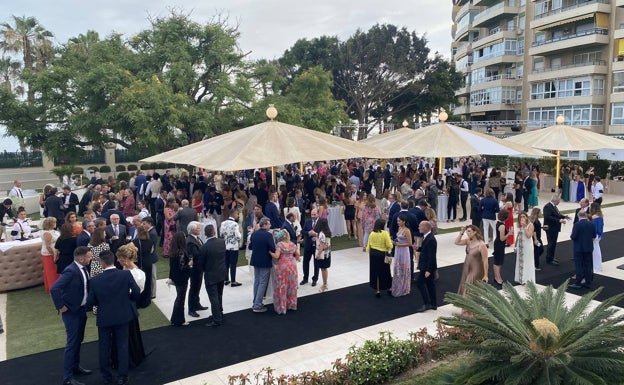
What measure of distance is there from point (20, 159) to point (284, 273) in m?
30.3

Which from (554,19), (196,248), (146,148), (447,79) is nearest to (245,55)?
(146,148)

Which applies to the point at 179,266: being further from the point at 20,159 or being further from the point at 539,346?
the point at 20,159

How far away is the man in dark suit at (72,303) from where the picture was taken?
5.82 metres

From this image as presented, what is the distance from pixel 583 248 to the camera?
31.2 feet

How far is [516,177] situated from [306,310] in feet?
45.2

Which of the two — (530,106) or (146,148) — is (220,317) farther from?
(530,106)

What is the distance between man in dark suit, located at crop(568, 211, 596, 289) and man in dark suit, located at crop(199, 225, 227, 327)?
699 centimetres

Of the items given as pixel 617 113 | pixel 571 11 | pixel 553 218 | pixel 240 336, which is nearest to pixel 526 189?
pixel 553 218

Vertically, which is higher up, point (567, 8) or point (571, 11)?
point (567, 8)

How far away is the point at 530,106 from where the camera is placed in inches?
1843

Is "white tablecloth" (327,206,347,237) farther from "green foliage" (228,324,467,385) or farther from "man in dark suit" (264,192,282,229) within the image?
"green foliage" (228,324,467,385)

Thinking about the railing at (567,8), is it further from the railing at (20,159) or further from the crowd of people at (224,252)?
the railing at (20,159)

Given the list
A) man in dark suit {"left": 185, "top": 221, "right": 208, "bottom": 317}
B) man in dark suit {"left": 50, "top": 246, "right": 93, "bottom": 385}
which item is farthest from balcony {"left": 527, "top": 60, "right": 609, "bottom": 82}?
man in dark suit {"left": 50, "top": 246, "right": 93, "bottom": 385}

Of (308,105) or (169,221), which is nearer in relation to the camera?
(169,221)
